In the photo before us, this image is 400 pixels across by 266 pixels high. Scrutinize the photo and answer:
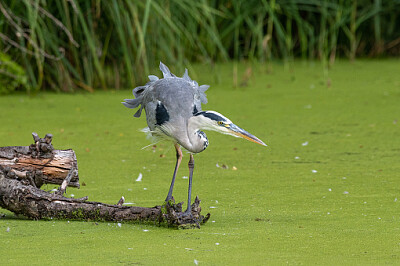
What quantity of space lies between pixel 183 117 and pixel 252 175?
2.95 feet

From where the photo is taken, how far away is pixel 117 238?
107 inches

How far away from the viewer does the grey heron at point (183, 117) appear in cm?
288

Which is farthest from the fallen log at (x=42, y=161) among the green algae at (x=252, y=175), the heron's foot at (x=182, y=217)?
the heron's foot at (x=182, y=217)

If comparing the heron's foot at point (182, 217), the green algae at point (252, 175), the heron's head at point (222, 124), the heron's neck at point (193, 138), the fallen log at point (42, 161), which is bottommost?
the green algae at point (252, 175)

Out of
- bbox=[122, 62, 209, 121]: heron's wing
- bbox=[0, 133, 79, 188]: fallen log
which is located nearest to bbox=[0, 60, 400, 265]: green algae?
bbox=[0, 133, 79, 188]: fallen log

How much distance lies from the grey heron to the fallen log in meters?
0.39

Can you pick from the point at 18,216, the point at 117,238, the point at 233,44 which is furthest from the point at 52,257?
the point at 233,44

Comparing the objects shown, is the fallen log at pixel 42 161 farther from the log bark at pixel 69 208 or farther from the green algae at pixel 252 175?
the green algae at pixel 252 175

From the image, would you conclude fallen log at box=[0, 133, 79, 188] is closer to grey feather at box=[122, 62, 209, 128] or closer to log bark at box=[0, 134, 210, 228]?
log bark at box=[0, 134, 210, 228]

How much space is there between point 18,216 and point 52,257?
64 centimetres

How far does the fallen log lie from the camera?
314cm

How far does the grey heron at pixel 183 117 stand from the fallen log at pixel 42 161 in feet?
1.27

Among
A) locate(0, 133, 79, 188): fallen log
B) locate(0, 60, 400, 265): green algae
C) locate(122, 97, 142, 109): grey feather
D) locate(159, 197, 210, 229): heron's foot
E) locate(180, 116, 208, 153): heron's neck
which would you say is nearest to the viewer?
locate(0, 60, 400, 265): green algae

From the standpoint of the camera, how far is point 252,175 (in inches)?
150
